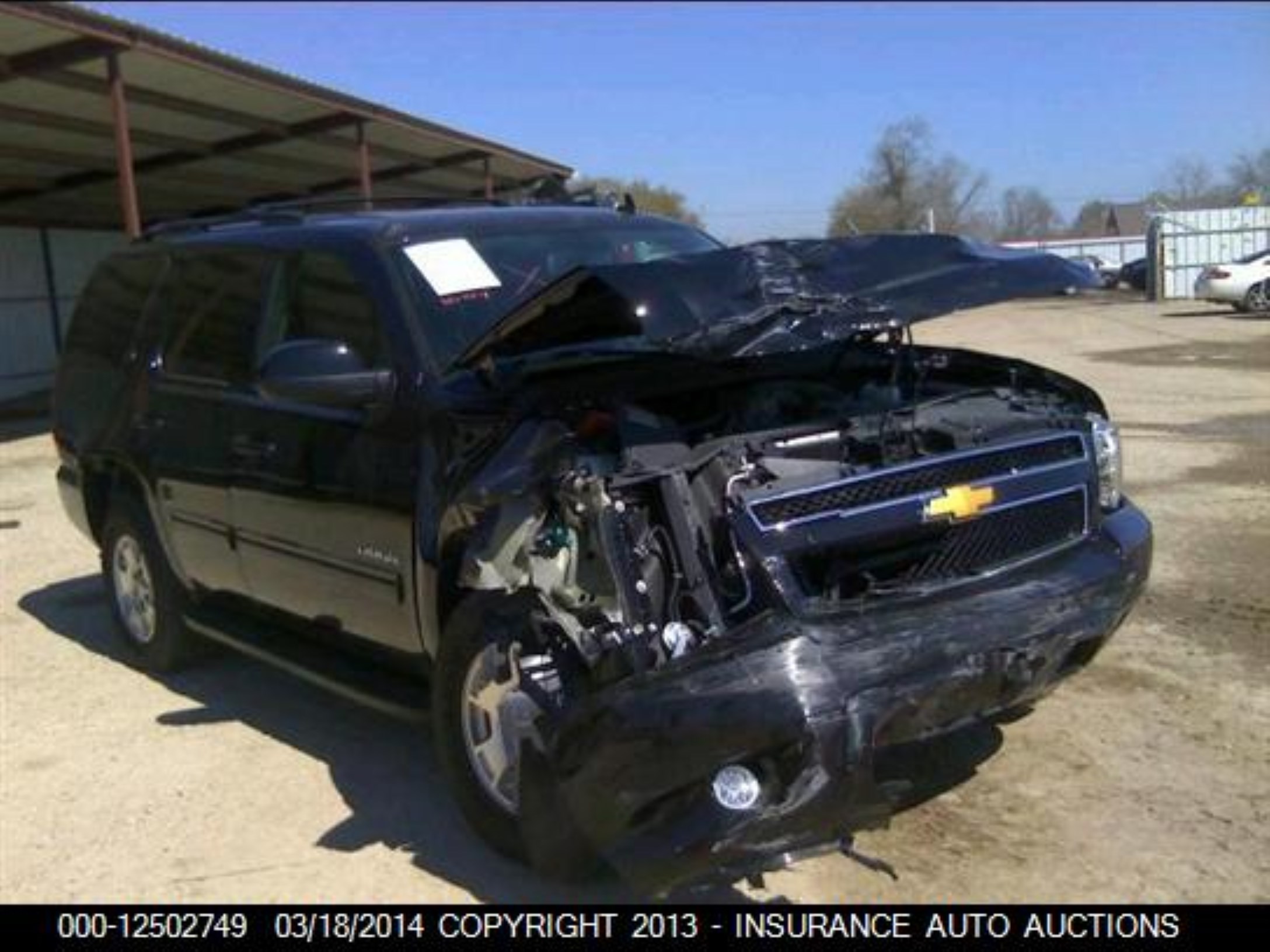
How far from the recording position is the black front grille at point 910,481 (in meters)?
3.42

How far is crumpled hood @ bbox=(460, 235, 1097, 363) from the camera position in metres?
3.54

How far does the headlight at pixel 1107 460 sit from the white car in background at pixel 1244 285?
86.2 ft

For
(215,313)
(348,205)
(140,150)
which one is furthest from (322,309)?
(140,150)

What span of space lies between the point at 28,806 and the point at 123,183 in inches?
457

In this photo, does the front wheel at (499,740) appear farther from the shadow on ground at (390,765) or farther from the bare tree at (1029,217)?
the bare tree at (1029,217)

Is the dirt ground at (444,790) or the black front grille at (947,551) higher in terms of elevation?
the black front grille at (947,551)

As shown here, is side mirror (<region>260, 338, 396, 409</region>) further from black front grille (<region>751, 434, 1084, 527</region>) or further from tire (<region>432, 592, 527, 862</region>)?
black front grille (<region>751, 434, 1084, 527</region>)

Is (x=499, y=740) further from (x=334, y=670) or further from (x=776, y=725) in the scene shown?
(x=334, y=670)

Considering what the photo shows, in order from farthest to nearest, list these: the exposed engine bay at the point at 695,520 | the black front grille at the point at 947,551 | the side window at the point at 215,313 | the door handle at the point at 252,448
Answer: the side window at the point at 215,313
the door handle at the point at 252,448
the black front grille at the point at 947,551
the exposed engine bay at the point at 695,520

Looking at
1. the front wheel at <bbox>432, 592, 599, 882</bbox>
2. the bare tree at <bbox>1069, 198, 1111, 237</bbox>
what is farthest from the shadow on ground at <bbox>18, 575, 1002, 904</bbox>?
the bare tree at <bbox>1069, 198, 1111, 237</bbox>

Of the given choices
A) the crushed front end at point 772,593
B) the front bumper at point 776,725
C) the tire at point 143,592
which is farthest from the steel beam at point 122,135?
the front bumper at point 776,725

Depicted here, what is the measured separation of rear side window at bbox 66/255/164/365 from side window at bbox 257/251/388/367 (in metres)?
1.27

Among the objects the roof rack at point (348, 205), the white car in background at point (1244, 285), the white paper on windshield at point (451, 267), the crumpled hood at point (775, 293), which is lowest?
the white car in background at point (1244, 285)
